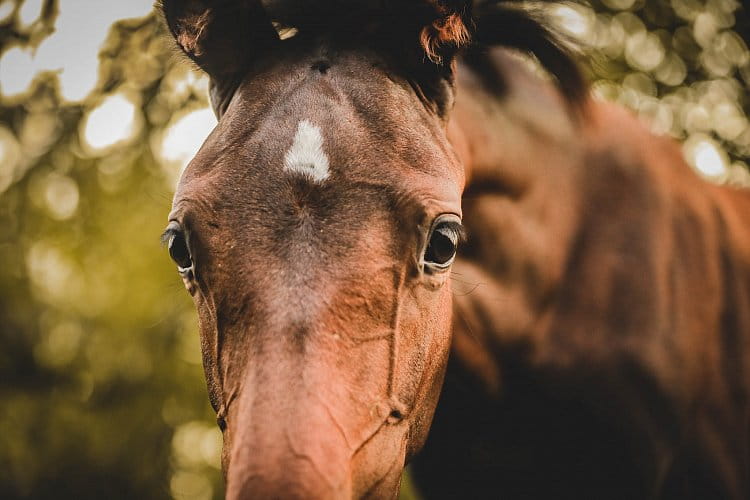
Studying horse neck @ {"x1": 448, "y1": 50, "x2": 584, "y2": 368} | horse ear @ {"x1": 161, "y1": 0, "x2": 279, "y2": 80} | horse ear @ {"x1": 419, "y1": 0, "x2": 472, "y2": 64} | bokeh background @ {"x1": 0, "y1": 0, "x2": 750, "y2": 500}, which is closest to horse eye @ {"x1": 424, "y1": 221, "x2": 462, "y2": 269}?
horse ear @ {"x1": 419, "y1": 0, "x2": 472, "y2": 64}

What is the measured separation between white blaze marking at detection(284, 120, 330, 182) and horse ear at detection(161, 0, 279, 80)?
2.09ft

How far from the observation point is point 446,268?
2201 millimetres

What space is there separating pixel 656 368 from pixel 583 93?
4.95 feet

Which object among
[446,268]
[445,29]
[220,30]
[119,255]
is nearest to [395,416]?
[446,268]

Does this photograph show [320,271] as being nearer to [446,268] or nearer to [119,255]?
[446,268]

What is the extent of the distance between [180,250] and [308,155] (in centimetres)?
57

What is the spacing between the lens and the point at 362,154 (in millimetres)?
2119

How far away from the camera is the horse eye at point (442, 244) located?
2.13 metres

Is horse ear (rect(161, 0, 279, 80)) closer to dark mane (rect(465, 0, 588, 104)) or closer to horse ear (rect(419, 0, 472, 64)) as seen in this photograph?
horse ear (rect(419, 0, 472, 64))

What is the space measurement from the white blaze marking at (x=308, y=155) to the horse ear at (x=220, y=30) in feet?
2.09

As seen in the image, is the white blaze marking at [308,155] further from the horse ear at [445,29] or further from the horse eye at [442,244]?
the horse ear at [445,29]

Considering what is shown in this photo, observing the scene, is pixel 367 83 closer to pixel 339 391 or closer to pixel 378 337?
pixel 378 337

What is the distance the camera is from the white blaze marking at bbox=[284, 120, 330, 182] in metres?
2.02

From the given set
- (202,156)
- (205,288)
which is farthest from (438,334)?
(202,156)
